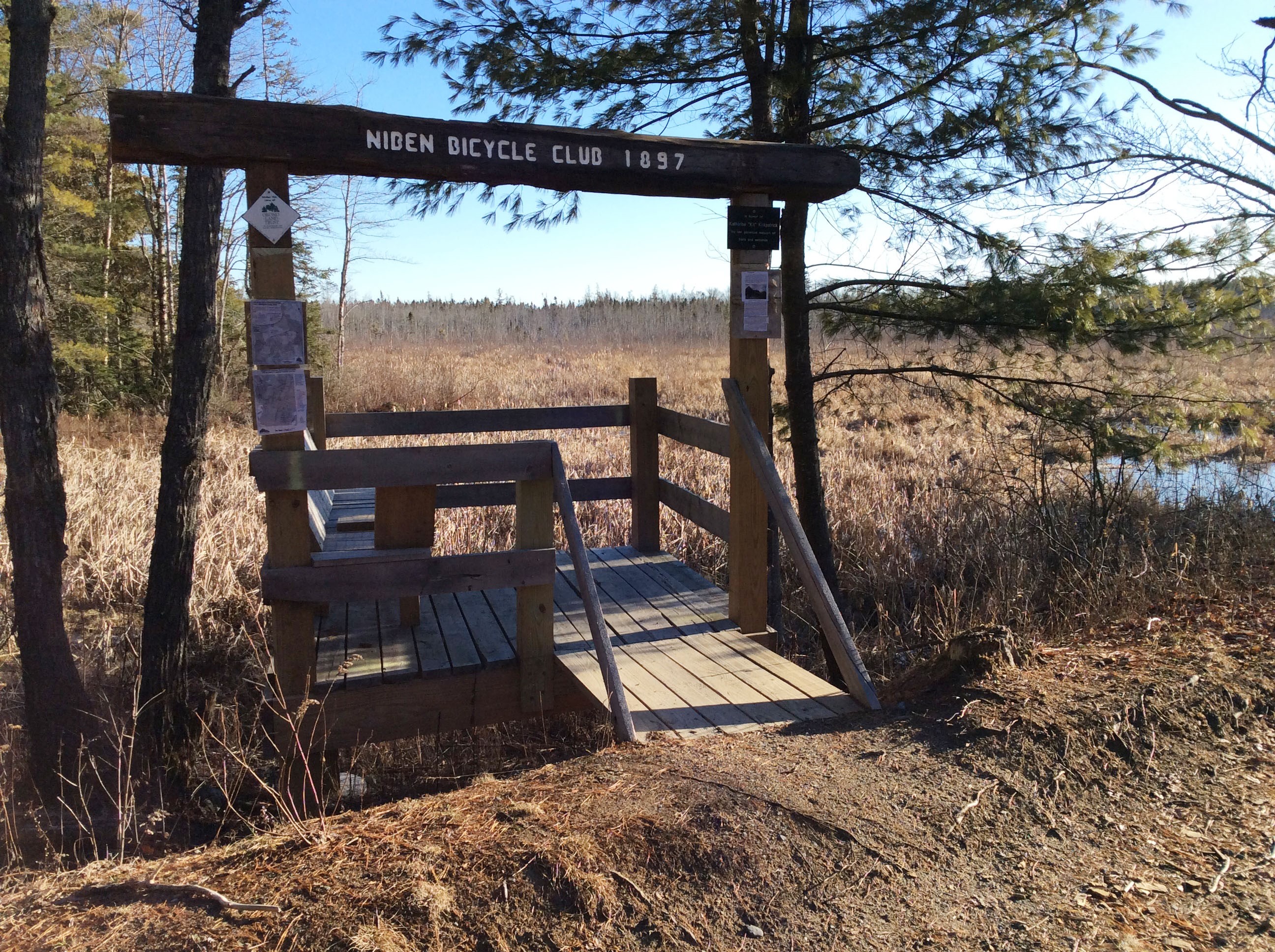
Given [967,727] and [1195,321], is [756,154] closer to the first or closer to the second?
[967,727]

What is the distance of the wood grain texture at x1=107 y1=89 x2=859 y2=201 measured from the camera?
12.1ft

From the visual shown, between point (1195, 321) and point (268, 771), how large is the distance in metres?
6.13

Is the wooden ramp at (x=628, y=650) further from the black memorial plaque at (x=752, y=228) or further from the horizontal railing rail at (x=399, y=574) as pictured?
the black memorial plaque at (x=752, y=228)

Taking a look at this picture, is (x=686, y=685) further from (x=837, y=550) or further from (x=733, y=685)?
(x=837, y=550)

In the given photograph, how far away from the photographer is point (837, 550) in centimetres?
855

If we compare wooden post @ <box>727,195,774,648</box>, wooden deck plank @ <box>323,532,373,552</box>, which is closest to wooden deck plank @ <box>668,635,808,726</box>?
wooden post @ <box>727,195,774,648</box>

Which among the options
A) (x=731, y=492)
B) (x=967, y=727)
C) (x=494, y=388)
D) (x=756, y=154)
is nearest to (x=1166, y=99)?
(x=756, y=154)

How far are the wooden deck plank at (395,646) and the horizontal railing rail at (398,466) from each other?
895mm

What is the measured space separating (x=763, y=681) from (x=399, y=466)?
75.1 inches

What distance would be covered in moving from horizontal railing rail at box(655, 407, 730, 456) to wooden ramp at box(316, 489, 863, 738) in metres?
0.93

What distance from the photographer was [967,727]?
3609mm

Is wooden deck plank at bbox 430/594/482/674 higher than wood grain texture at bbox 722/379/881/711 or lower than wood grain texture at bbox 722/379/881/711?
lower

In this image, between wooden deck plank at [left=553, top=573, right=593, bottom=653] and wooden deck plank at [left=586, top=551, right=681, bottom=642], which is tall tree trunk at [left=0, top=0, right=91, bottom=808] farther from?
wooden deck plank at [left=586, top=551, right=681, bottom=642]

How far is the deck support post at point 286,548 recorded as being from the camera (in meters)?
3.89
